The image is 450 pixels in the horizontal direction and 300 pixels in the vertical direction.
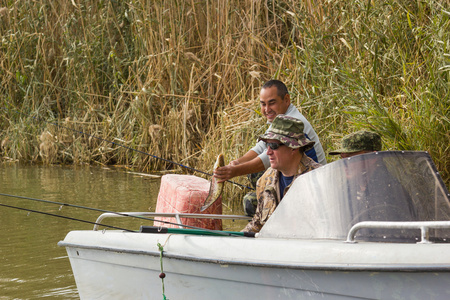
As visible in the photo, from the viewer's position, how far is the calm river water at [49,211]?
5688 millimetres

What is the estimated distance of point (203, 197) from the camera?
5.55 m

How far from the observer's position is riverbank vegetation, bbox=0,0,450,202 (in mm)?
6848

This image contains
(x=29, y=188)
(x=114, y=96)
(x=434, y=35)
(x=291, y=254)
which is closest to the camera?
(x=291, y=254)

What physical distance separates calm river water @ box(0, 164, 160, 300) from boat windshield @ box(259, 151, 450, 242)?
2.47 metres

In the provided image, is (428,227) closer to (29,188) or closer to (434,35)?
(434,35)

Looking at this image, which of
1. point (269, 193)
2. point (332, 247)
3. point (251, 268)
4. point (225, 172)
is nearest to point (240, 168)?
point (225, 172)

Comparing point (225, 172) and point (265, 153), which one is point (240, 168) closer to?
point (225, 172)

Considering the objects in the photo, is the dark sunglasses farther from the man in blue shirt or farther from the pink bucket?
the pink bucket

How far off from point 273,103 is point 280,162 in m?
1.38

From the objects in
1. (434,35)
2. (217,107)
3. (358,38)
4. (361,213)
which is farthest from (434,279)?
(217,107)

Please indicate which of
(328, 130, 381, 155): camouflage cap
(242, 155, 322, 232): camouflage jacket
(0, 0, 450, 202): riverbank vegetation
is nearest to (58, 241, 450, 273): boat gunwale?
(242, 155, 322, 232): camouflage jacket

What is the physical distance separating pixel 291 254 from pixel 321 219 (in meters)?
0.32

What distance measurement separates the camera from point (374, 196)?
3.42m

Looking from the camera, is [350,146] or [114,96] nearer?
[350,146]
